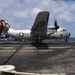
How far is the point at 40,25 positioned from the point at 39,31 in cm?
240

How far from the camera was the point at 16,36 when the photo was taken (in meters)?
49.3

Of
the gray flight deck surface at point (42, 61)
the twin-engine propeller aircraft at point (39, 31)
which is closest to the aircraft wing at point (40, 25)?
the twin-engine propeller aircraft at point (39, 31)

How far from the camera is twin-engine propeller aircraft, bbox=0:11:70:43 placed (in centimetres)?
4351

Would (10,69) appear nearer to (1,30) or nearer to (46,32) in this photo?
(46,32)

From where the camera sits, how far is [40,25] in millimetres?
43812

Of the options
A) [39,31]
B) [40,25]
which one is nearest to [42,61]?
[40,25]

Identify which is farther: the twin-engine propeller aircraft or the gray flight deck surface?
the twin-engine propeller aircraft

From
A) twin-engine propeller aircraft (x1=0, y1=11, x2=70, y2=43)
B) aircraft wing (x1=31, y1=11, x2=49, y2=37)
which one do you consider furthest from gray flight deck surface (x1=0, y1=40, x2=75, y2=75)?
twin-engine propeller aircraft (x1=0, y1=11, x2=70, y2=43)

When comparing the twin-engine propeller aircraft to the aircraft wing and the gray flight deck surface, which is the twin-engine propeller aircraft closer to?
the aircraft wing

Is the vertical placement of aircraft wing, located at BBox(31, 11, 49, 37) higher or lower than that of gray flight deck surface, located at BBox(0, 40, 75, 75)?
higher

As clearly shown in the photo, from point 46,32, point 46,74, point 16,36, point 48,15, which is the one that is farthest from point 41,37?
point 46,74

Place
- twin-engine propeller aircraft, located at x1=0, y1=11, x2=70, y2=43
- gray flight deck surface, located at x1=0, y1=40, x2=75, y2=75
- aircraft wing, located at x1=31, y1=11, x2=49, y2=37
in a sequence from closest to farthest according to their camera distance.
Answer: gray flight deck surface, located at x1=0, y1=40, x2=75, y2=75 → aircraft wing, located at x1=31, y1=11, x2=49, y2=37 → twin-engine propeller aircraft, located at x1=0, y1=11, x2=70, y2=43

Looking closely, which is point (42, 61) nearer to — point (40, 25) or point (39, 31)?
point (40, 25)

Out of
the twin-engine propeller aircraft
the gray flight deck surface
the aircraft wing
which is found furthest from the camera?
the twin-engine propeller aircraft
